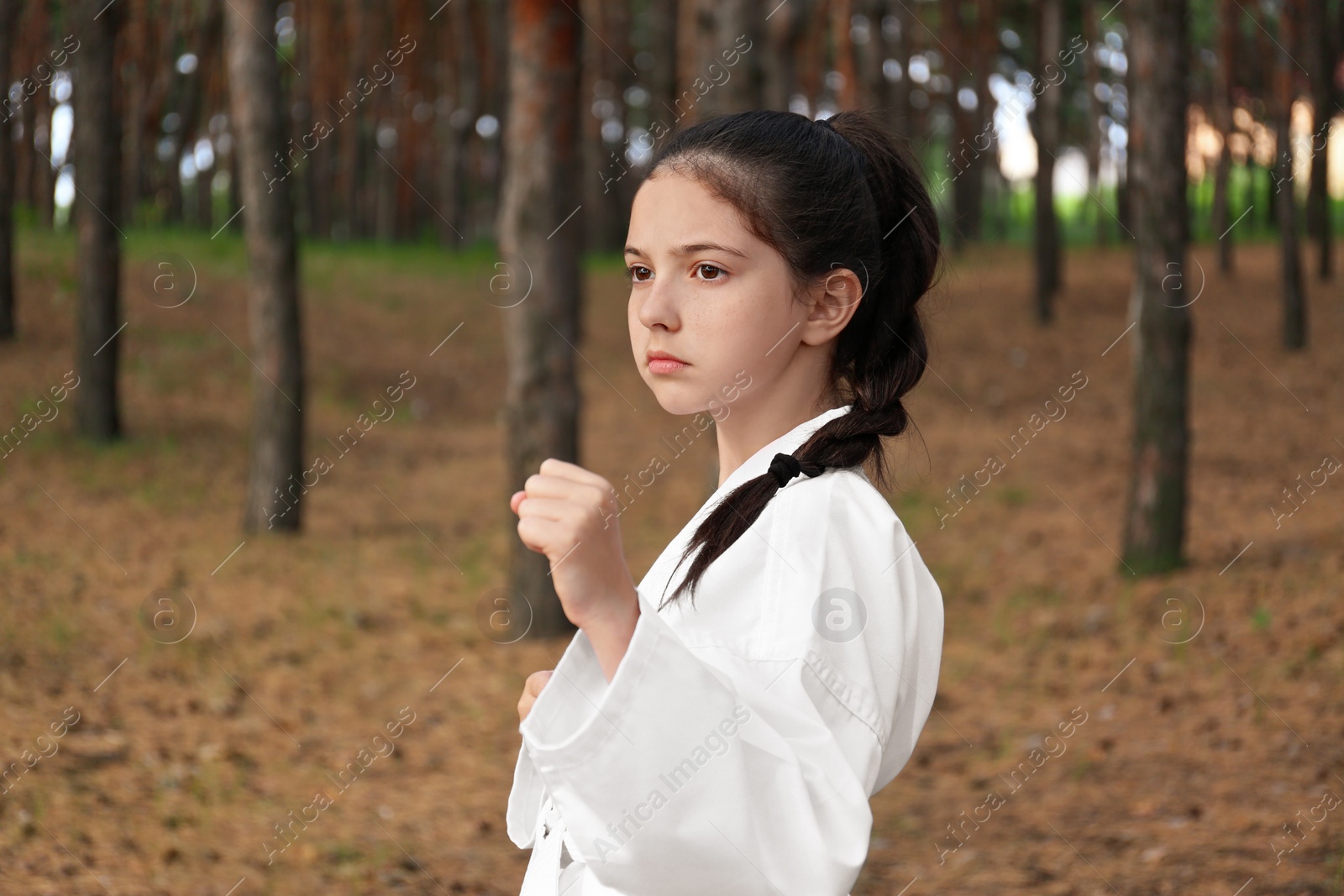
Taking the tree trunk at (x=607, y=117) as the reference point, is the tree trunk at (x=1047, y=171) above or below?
below

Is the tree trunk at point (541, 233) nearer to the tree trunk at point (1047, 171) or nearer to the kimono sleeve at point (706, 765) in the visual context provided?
the kimono sleeve at point (706, 765)

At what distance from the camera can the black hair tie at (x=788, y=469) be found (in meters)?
1.50

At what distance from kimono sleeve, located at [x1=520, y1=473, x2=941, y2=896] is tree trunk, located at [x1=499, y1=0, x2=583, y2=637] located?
16.8ft

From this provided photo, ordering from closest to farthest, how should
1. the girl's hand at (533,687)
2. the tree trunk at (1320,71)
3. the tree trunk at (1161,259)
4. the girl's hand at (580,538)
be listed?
the girl's hand at (580,538)
the girl's hand at (533,687)
the tree trunk at (1161,259)
the tree trunk at (1320,71)

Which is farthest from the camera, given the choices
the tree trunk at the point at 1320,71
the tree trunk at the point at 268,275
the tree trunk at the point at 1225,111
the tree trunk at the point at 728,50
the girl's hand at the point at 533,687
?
the tree trunk at the point at 1225,111

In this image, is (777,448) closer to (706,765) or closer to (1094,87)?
(706,765)

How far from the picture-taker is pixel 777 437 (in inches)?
66.6

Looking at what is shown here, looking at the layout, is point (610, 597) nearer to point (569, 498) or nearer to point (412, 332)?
point (569, 498)

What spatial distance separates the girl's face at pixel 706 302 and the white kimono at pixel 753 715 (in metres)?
0.18

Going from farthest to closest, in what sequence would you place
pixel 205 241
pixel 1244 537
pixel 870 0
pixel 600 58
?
pixel 600 58
pixel 205 241
pixel 870 0
pixel 1244 537

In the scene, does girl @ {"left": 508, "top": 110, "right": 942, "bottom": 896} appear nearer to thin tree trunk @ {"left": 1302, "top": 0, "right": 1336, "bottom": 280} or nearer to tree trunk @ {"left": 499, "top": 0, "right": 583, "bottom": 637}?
tree trunk @ {"left": 499, "top": 0, "right": 583, "bottom": 637}

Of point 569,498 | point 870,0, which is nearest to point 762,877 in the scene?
point 569,498

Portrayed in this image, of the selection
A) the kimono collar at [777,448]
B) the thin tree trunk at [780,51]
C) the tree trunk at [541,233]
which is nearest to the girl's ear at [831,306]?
the kimono collar at [777,448]

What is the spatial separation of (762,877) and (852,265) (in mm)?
816
